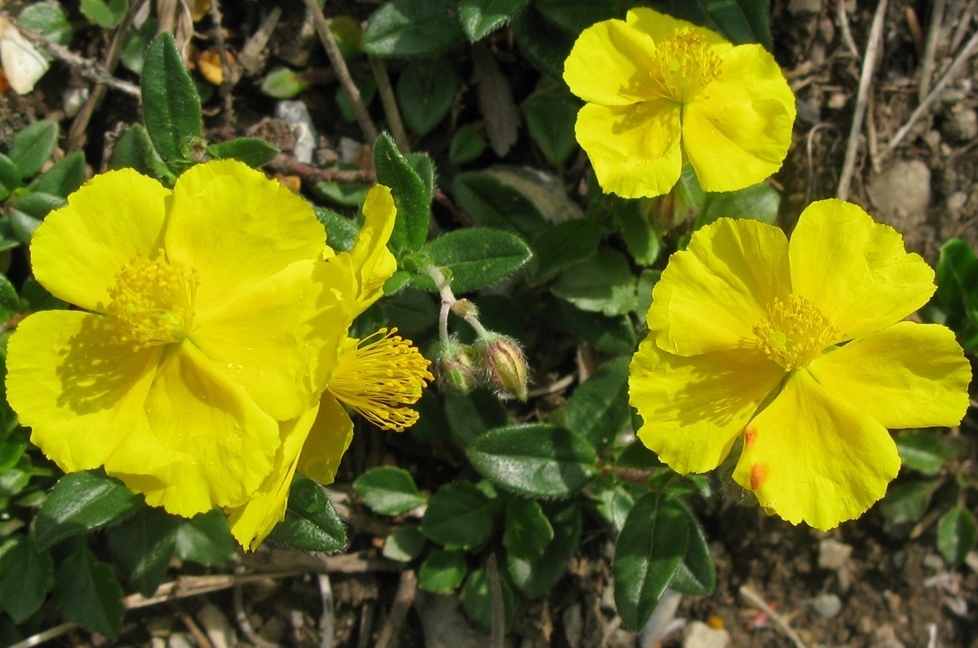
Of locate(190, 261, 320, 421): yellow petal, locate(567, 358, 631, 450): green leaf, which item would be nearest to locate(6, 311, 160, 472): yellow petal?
locate(190, 261, 320, 421): yellow petal

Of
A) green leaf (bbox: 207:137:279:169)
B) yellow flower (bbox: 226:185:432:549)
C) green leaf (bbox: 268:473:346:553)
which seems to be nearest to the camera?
yellow flower (bbox: 226:185:432:549)

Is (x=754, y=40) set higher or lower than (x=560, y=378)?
higher

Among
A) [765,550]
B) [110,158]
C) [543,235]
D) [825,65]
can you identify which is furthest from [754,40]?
[110,158]

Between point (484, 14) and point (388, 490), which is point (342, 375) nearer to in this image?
point (388, 490)

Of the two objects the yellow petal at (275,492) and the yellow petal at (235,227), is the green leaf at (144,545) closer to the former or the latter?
the yellow petal at (275,492)

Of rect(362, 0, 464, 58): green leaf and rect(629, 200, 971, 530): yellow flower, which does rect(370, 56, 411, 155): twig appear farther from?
rect(629, 200, 971, 530): yellow flower

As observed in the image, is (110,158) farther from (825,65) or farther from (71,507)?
(825,65)
